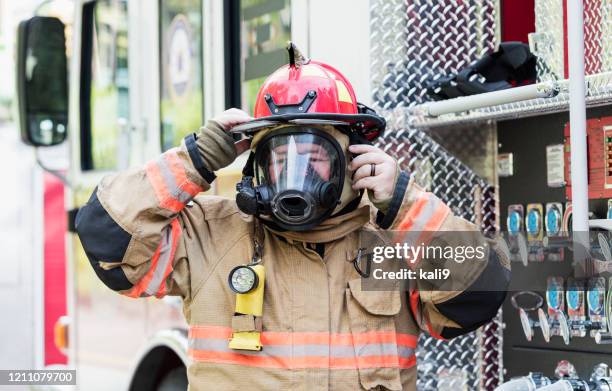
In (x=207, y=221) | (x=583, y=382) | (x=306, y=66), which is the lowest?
(x=583, y=382)

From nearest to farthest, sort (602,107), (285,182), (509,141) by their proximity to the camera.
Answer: (285,182) < (602,107) < (509,141)

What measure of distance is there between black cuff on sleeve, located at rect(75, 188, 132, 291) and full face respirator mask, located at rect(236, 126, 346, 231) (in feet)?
1.02

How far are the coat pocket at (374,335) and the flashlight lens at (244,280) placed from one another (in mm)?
248

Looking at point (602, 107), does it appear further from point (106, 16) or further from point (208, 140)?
point (106, 16)

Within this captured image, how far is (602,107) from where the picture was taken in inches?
107

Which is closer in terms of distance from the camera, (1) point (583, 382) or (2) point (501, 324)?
(1) point (583, 382)

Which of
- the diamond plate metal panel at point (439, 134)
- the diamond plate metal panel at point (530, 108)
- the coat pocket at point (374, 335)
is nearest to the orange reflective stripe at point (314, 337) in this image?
the coat pocket at point (374, 335)

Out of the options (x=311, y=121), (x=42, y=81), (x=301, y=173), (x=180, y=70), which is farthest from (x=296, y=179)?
(x=42, y=81)

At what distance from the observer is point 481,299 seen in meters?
2.38

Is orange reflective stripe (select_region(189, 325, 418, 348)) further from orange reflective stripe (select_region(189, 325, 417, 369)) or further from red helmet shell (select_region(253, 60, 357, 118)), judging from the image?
red helmet shell (select_region(253, 60, 357, 118))

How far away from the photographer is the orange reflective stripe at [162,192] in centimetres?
238

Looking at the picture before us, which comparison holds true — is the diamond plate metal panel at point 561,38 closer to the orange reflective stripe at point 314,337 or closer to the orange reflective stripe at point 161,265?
the orange reflective stripe at point 314,337

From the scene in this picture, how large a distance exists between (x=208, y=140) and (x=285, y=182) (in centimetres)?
27

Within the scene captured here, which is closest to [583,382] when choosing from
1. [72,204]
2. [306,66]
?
[306,66]
